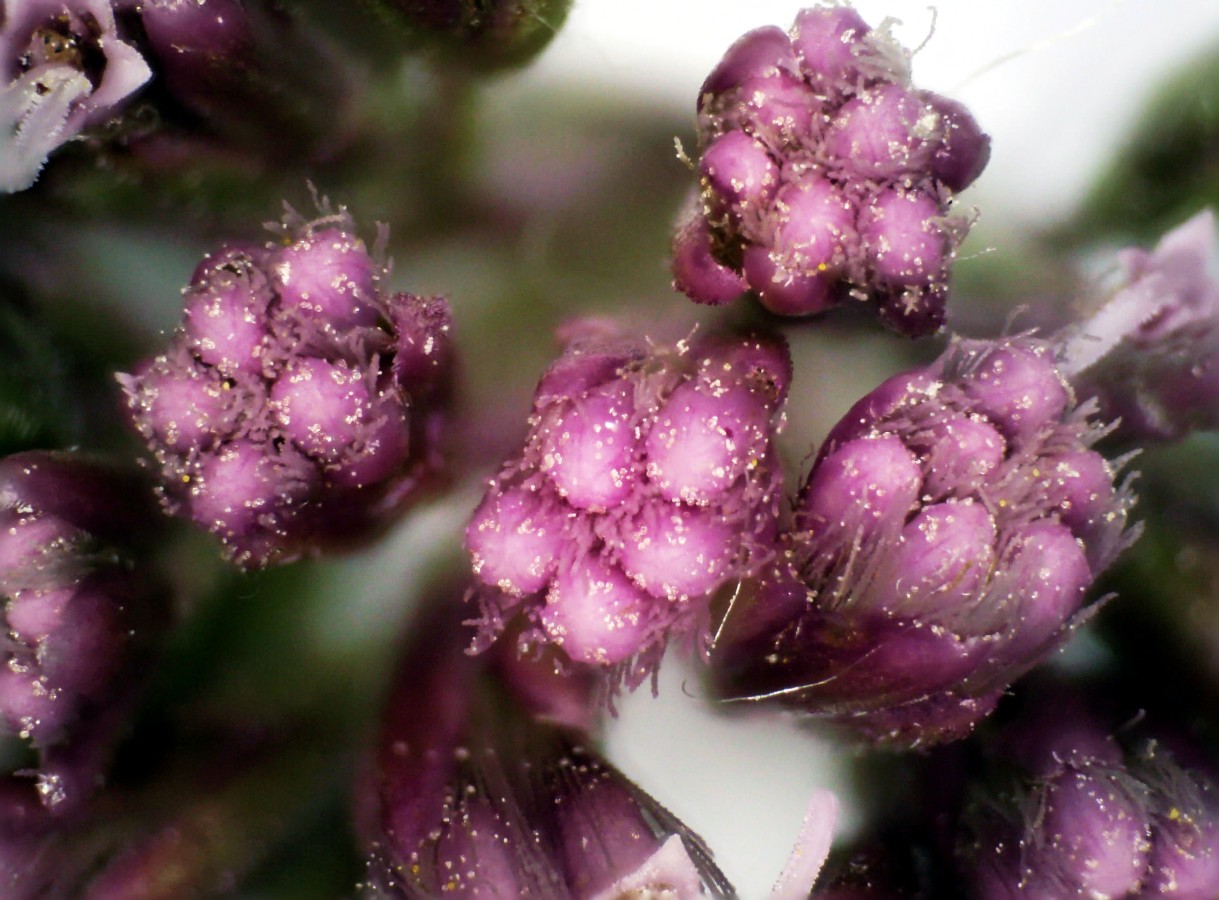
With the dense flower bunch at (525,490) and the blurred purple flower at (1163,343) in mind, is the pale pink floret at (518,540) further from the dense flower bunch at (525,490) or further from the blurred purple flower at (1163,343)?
the blurred purple flower at (1163,343)

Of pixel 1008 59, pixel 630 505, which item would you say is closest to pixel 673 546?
pixel 630 505

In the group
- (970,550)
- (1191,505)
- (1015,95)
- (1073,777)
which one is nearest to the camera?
(970,550)

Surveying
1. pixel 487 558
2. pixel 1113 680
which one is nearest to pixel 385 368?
pixel 487 558

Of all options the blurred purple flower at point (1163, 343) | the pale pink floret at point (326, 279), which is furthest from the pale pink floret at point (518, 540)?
the blurred purple flower at point (1163, 343)

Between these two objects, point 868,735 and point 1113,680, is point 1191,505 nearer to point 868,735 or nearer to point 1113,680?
point 1113,680

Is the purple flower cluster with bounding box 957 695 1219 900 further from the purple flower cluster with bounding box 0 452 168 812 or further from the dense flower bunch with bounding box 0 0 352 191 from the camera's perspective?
the dense flower bunch with bounding box 0 0 352 191
